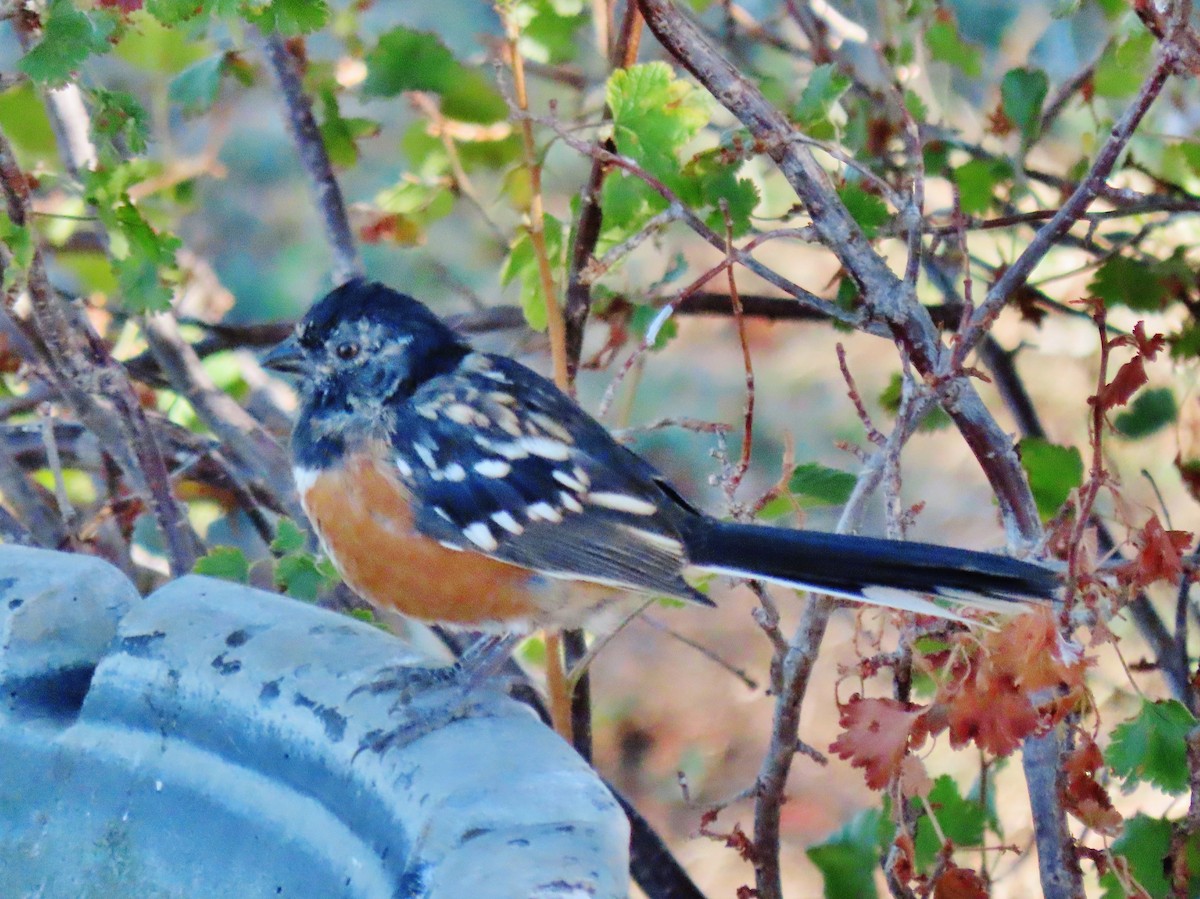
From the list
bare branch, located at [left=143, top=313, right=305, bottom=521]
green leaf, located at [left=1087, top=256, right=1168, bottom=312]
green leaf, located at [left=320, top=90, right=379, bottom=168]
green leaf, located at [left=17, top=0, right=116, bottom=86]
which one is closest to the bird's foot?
bare branch, located at [left=143, top=313, right=305, bottom=521]

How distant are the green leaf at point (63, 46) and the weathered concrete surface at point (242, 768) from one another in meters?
0.72

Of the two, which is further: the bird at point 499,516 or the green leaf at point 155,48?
the green leaf at point 155,48

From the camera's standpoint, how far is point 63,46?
2223 mm

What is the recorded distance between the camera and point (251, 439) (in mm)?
3266

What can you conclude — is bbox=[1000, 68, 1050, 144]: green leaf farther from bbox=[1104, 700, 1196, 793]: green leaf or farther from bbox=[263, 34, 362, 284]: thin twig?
bbox=[263, 34, 362, 284]: thin twig

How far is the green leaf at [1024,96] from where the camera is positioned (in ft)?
9.42

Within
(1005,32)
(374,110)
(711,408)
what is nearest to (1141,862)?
(1005,32)

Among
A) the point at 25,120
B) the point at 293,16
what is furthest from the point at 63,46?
the point at 25,120

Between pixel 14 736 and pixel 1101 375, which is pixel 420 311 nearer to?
pixel 14 736

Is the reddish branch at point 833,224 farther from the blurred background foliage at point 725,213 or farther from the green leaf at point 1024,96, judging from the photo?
the green leaf at point 1024,96

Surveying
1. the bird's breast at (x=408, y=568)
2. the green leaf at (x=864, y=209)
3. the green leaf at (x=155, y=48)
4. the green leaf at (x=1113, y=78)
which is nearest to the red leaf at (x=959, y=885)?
the bird's breast at (x=408, y=568)

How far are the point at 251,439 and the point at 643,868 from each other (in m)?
1.26

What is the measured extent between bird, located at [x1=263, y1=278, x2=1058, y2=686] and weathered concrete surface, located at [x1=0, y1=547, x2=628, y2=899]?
452 mm

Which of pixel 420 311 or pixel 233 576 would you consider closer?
pixel 233 576
